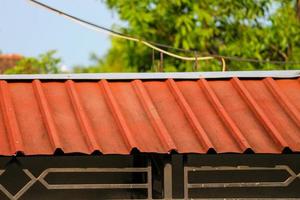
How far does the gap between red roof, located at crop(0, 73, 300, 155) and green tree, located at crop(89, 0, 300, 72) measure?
11670mm

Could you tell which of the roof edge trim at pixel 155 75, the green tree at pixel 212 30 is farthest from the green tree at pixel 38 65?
the roof edge trim at pixel 155 75

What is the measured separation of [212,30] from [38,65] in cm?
670

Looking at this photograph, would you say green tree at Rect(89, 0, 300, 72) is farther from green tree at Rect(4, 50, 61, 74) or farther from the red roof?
the red roof

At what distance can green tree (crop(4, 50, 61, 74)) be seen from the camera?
951 inches

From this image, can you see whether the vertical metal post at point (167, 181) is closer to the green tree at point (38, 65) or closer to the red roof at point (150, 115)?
the red roof at point (150, 115)

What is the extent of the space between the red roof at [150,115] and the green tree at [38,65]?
15389mm

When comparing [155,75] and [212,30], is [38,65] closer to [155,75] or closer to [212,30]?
[212,30]

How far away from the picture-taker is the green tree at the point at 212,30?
2041cm

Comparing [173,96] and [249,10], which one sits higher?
[249,10]

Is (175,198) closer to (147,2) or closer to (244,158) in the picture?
(244,158)

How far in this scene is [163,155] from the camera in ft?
24.7

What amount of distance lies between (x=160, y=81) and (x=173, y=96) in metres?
0.34

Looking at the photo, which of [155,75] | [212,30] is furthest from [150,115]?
[212,30]

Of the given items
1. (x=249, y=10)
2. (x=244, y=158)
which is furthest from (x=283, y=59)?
(x=244, y=158)
